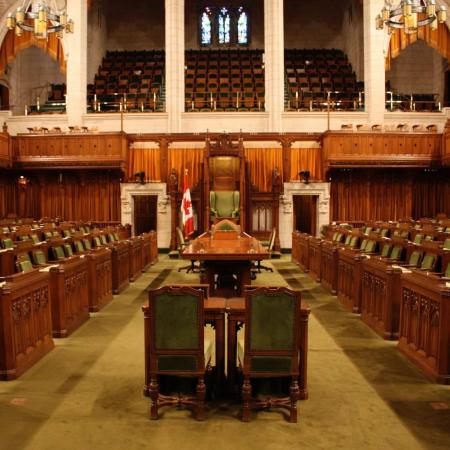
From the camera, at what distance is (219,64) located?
22734 mm

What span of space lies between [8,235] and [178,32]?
1157 cm

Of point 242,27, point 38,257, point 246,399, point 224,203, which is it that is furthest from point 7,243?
point 242,27

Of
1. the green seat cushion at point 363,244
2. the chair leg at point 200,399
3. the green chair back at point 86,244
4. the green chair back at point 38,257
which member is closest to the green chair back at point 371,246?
the green seat cushion at point 363,244

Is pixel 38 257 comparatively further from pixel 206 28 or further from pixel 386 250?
pixel 206 28

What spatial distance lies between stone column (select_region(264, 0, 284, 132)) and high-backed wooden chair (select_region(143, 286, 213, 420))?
47.4 ft

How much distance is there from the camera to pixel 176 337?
347 cm

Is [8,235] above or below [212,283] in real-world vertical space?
above

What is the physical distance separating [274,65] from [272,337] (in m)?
15.4

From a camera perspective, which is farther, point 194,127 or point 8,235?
point 194,127

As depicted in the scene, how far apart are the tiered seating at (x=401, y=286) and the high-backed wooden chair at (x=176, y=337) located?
6.64 ft

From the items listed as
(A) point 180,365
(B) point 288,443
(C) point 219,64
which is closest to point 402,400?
(B) point 288,443

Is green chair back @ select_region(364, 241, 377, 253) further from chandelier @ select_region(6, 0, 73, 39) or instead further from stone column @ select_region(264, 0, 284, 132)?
stone column @ select_region(264, 0, 284, 132)

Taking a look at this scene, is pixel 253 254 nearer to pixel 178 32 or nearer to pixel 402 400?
pixel 402 400

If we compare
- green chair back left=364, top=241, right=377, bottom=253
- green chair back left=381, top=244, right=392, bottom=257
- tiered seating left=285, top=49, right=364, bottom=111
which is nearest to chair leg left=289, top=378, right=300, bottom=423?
green chair back left=381, top=244, right=392, bottom=257
